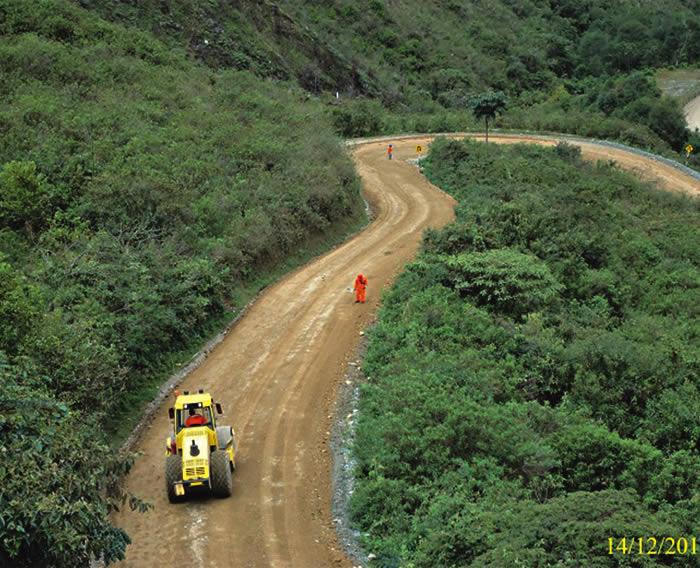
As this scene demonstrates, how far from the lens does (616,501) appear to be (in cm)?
1300

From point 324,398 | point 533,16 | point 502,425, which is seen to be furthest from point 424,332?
point 533,16

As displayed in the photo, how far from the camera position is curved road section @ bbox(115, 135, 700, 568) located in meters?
14.5

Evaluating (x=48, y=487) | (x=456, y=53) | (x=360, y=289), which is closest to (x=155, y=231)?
(x=360, y=289)

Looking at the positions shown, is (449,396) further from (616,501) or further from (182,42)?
(182,42)

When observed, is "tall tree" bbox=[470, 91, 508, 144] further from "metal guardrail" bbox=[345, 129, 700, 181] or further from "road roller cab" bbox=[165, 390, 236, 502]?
"road roller cab" bbox=[165, 390, 236, 502]

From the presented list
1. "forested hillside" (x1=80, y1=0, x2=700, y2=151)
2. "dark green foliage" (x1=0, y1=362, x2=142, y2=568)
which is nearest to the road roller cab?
"dark green foliage" (x1=0, y1=362, x2=142, y2=568)

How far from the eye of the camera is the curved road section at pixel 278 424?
1446cm

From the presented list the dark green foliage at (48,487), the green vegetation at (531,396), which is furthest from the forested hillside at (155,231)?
the green vegetation at (531,396)

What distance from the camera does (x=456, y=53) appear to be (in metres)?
87.6

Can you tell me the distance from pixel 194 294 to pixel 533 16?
95680mm

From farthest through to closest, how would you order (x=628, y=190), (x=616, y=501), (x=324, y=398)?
(x=628, y=190) < (x=324, y=398) < (x=616, y=501)

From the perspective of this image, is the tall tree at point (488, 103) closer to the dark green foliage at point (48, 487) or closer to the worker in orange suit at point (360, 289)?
the worker in orange suit at point (360, 289)

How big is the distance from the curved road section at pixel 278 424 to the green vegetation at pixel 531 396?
1091mm

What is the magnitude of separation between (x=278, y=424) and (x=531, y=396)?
6.28 m
